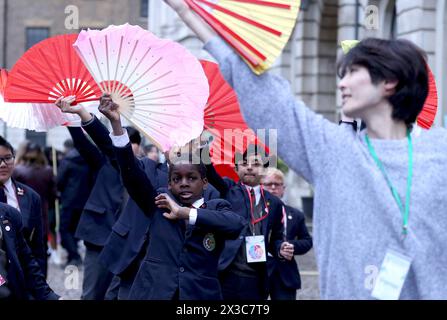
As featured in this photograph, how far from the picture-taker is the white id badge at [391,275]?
2.67 meters

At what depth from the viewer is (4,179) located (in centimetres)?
631

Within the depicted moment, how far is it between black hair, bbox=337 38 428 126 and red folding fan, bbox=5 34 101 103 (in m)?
2.43

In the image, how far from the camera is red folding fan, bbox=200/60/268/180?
5645mm

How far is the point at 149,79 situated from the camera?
4648mm

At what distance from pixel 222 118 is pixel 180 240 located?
3.30ft

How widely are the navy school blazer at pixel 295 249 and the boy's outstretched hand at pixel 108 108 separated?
Result: 8.99ft

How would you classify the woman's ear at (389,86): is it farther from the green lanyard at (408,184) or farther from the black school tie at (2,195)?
the black school tie at (2,195)

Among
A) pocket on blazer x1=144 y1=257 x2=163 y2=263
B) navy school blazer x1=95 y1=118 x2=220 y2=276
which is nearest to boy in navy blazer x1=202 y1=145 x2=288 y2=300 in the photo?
navy school blazer x1=95 y1=118 x2=220 y2=276

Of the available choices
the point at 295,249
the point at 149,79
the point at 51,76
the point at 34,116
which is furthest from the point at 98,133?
the point at 295,249

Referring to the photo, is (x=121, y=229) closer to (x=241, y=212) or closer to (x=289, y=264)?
(x=241, y=212)

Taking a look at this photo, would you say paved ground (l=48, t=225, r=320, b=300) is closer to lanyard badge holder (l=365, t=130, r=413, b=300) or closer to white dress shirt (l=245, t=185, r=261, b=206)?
white dress shirt (l=245, t=185, r=261, b=206)

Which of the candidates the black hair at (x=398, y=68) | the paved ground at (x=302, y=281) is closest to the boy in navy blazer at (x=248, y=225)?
the paved ground at (x=302, y=281)
